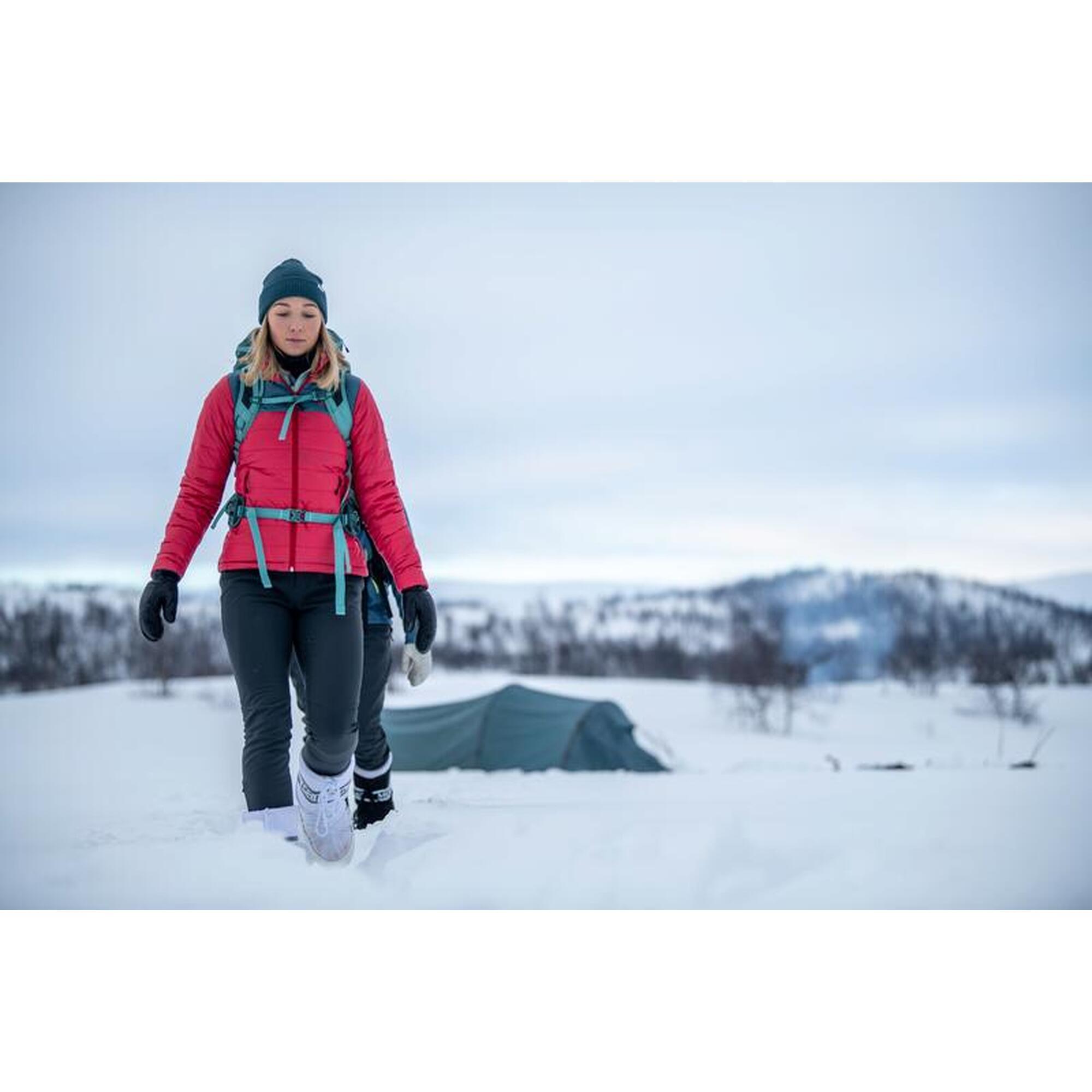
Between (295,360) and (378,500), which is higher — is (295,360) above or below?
above

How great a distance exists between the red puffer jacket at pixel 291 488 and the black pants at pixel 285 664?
6 centimetres

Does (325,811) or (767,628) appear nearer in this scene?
(325,811)

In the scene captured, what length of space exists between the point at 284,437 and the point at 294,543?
283 mm

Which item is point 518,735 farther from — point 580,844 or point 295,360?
point 295,360

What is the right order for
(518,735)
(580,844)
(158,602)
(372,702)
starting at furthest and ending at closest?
1. (518,735)
2. (372,702)
3. (580,844)
4. (158,602)

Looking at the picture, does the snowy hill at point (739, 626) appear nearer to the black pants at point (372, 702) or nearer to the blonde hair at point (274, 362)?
the black pants at point (372, 702)

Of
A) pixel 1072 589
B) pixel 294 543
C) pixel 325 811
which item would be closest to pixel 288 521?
pixel 294 543

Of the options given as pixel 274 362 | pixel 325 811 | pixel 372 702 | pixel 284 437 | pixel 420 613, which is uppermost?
pixel 274 362

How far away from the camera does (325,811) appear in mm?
2547

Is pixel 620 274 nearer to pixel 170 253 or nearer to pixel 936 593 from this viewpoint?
pixel 170 253

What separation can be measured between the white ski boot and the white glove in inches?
11.4

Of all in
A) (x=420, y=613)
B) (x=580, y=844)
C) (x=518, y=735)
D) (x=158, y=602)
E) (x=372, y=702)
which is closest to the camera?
(x=158, y=602)

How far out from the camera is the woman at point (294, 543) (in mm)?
2461

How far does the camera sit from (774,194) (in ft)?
11.9
